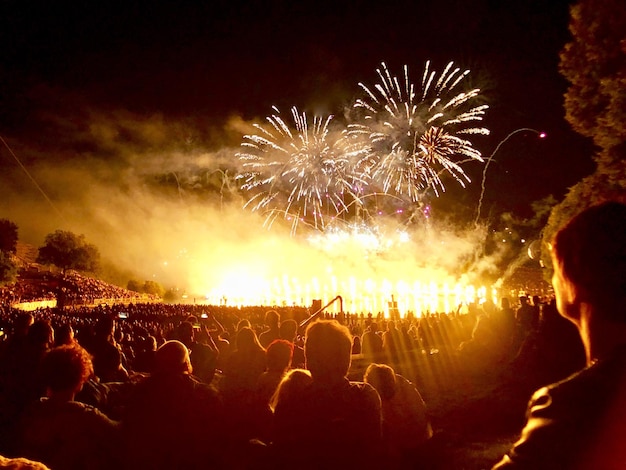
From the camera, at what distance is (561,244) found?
1615mm

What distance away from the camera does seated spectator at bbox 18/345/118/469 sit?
3227 millimetres

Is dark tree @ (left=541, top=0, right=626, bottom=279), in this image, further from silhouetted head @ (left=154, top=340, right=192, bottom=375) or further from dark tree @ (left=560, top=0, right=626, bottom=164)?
silhouetted head @ (left=154, top=340, right=192, bottom=375)

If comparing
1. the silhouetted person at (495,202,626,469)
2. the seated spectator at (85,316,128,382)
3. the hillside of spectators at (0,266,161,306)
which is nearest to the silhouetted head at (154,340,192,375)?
the seated spectator at (85,316,128,382)

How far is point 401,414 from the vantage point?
3875mm

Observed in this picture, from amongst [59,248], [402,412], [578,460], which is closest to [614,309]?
[578,460]

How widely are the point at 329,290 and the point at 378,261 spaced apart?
5.56m

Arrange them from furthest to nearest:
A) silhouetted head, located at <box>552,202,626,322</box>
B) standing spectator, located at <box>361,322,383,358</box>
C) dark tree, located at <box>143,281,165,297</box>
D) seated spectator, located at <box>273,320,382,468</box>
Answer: dark tree, located at <box>143,281,165,297</box> < standing spectator, located at <box>361,322,383,358</box> < seated spectator, located at <box>273,320,382,468</box> < silhouetted head, located at <box>552,202,626,322</box>

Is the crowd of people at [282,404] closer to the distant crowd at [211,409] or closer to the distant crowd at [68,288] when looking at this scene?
the distant crowd at [211,409]

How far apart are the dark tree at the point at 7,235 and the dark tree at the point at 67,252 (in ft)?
13.4

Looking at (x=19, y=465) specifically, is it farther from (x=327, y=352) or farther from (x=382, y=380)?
(x=382, y=380)

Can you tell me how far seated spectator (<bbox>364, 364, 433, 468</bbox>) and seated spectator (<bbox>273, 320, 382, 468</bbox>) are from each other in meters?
1.00

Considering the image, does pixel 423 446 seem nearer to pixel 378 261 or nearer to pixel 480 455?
pixel 480 455

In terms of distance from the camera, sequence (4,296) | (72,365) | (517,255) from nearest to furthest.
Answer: (72,365) < (517,255) < (4,296)

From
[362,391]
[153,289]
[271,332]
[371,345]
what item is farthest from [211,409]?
[153,289]
